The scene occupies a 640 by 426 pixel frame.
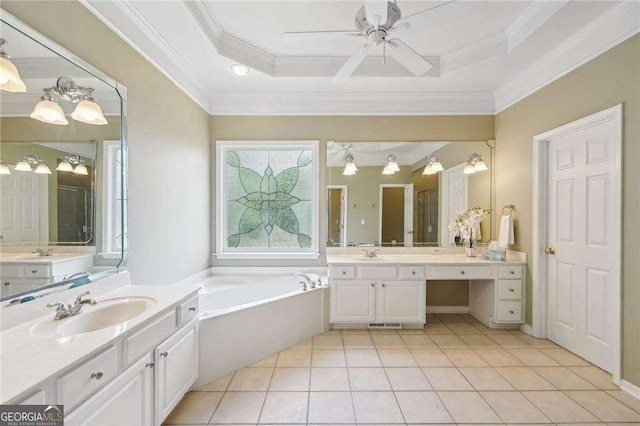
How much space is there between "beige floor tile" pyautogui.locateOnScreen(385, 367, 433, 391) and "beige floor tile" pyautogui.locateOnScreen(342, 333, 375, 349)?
434 mm

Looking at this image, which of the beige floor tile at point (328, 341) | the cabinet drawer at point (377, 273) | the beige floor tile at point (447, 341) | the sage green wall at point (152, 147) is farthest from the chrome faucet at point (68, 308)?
the beige floor tile at point (447, 341)

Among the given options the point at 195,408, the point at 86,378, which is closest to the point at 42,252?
the point at 86,378

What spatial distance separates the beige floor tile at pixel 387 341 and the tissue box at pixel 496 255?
53.4 inches

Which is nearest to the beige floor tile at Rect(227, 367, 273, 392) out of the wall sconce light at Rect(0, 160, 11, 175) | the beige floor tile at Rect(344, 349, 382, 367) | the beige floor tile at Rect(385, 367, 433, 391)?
the beige floor tile at Rect(344, 349, 382, 367)

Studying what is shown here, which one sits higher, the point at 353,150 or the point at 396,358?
the point at 353,150

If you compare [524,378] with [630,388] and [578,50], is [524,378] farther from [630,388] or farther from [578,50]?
[578,50]

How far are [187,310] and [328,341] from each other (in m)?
1.50

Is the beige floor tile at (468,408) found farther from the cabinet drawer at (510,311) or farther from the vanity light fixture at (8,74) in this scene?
the vanity light fixture at (8,74)

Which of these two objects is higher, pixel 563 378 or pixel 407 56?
pixel 407 56

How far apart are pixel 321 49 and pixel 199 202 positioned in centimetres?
206

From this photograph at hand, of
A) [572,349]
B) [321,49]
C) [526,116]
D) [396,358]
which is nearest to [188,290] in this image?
[396,358]

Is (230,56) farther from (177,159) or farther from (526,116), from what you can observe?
(526,116)

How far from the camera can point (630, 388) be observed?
1982 millimetres

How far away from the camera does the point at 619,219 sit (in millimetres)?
2049
